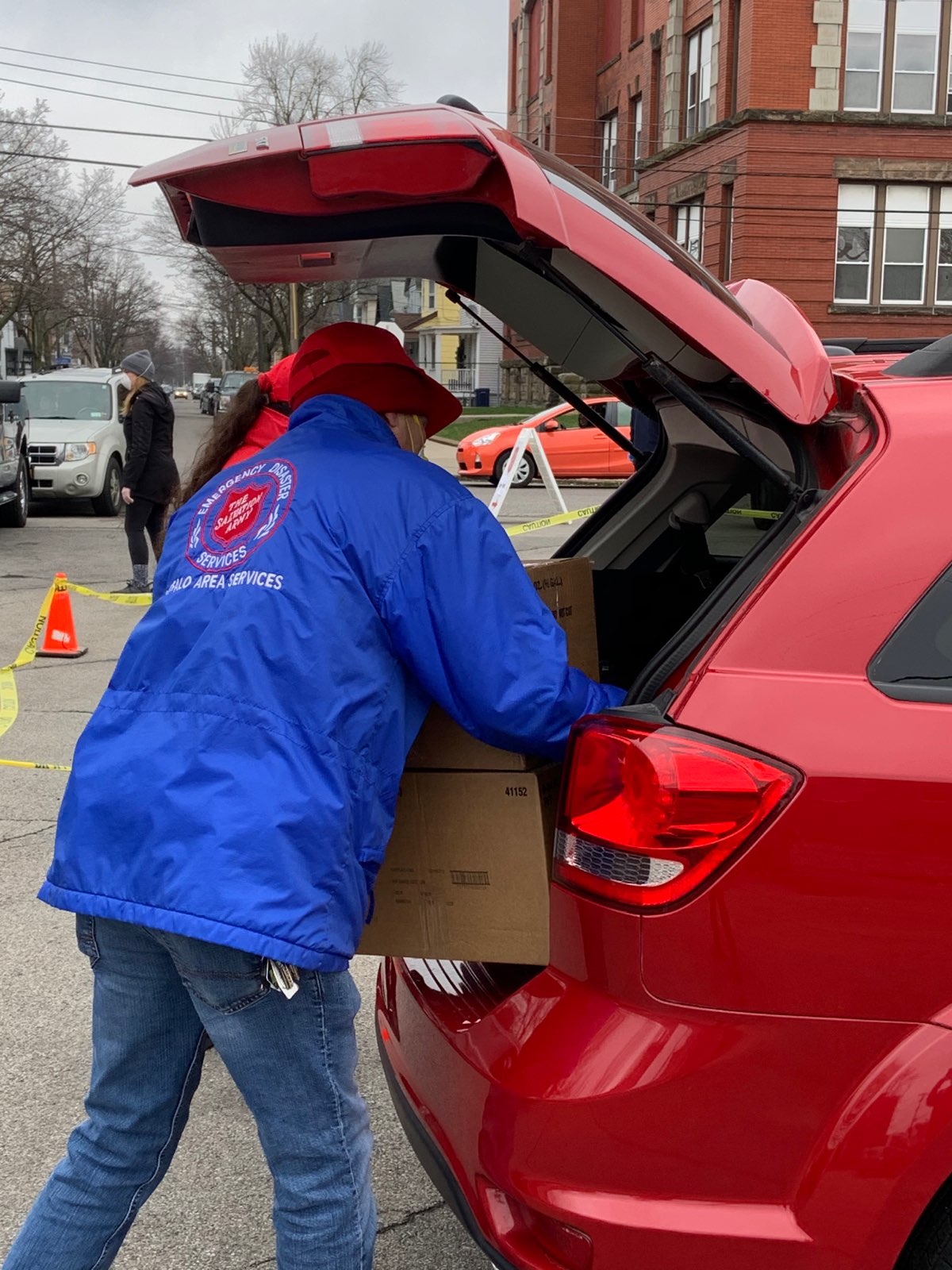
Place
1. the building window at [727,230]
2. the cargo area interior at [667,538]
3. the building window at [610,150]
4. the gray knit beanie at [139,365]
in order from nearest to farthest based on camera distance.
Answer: the cargo area interior at [667,538] → the gray knit beanie at [139,365] → the building window at [727,230] → the building window at [610,150]

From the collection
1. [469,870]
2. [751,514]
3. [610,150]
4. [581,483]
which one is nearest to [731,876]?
[469,870]

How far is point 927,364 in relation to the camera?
225 cm

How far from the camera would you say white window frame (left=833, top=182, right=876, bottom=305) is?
29969 mm

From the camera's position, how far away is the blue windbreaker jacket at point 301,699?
5.96ft

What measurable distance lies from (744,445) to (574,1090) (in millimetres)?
1020

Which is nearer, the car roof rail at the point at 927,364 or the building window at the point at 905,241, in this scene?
the car roof rail at the point at 927,364

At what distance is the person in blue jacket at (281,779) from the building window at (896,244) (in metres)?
30.8

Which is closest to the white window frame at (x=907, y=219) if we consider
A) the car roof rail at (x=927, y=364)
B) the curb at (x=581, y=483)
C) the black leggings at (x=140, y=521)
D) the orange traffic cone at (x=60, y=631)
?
the curb at (x=581, y=483)

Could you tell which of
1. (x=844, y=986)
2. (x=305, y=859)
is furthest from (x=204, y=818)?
(x=844, y=986)

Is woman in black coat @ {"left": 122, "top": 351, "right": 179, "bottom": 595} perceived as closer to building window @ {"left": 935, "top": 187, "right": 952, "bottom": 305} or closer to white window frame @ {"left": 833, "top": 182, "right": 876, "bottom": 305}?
white window frame @ {"left": 833, "top": 182, "right": 876, "bottom": 305}

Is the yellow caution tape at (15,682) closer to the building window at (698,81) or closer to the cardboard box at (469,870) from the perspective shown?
the cardboard box at (469,870)

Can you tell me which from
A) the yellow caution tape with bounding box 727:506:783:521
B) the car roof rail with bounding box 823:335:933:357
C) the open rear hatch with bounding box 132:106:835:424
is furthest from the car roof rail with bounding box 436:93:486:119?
the car roof rail with bounding box 823:335:933:357

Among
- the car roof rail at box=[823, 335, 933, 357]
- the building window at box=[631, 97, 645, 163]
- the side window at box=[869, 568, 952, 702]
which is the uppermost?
the building window at box=[631, 97, 645, 163]

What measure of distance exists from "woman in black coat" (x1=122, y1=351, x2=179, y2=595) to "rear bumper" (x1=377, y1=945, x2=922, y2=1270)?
853cm
